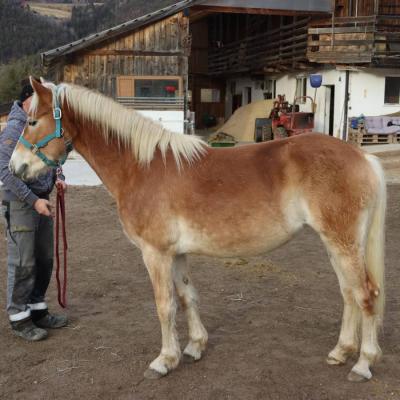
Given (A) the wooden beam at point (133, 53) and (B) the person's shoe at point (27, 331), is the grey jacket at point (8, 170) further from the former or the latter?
(A) the wooden beam at point (133, 53)

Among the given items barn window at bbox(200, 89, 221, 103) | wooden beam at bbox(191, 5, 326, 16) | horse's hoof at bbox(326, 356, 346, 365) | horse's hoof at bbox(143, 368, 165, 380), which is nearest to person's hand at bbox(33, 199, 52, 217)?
horse's hoof at bbox(143, 368, 165, 380)

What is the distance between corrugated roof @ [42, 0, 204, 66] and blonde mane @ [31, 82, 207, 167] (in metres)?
12.9

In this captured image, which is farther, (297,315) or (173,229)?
(297,315)

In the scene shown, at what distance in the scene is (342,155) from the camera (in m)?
3.21

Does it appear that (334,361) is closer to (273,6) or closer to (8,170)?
(8,170)

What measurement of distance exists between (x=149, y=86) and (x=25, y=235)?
13.5m

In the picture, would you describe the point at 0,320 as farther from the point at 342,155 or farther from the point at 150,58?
the point at 150,58

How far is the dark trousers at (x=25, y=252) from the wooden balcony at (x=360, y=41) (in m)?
15.7

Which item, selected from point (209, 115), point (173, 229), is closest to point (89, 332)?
point (173, 229)

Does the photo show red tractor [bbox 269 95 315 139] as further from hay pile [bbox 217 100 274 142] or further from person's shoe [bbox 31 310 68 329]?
person's shoe [bbox 31 310 68 329]

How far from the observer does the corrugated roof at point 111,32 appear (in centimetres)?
1530

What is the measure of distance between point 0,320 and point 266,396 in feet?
8.52

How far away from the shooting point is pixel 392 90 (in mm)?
18234

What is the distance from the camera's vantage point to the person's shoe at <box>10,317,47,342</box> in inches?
157
